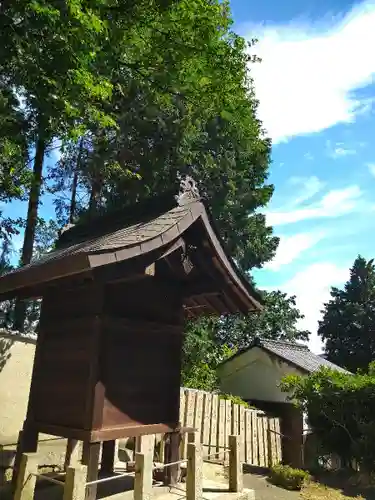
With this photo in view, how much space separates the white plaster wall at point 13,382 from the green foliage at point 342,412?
7042 mm

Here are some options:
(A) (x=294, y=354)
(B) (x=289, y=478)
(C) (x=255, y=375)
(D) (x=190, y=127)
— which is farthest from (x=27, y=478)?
(A) (x=294, y=354)

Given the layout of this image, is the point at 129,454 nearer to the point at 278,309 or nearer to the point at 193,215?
the point at 193,215

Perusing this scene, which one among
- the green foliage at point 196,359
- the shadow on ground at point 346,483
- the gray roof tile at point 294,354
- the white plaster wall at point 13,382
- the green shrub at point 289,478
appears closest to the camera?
the green shrub at point 289,478

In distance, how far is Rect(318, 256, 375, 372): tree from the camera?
3312 centimetres

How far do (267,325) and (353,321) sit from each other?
776cm

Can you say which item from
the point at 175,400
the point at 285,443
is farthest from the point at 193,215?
the point at 285,443

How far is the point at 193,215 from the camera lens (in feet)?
17.9

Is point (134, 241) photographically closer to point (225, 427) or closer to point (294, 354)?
point (225, 427)

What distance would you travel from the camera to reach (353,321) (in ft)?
112

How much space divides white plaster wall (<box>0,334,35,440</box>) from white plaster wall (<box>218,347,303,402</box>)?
37.9 feet

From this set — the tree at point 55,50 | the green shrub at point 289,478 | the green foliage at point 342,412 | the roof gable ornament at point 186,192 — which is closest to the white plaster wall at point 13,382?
the tree at point 55,50

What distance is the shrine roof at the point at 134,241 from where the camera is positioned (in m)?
4.37

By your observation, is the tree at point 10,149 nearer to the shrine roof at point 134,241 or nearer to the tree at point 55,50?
the tree at point 55,50

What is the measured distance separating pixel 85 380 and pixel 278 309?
98.2 feet
